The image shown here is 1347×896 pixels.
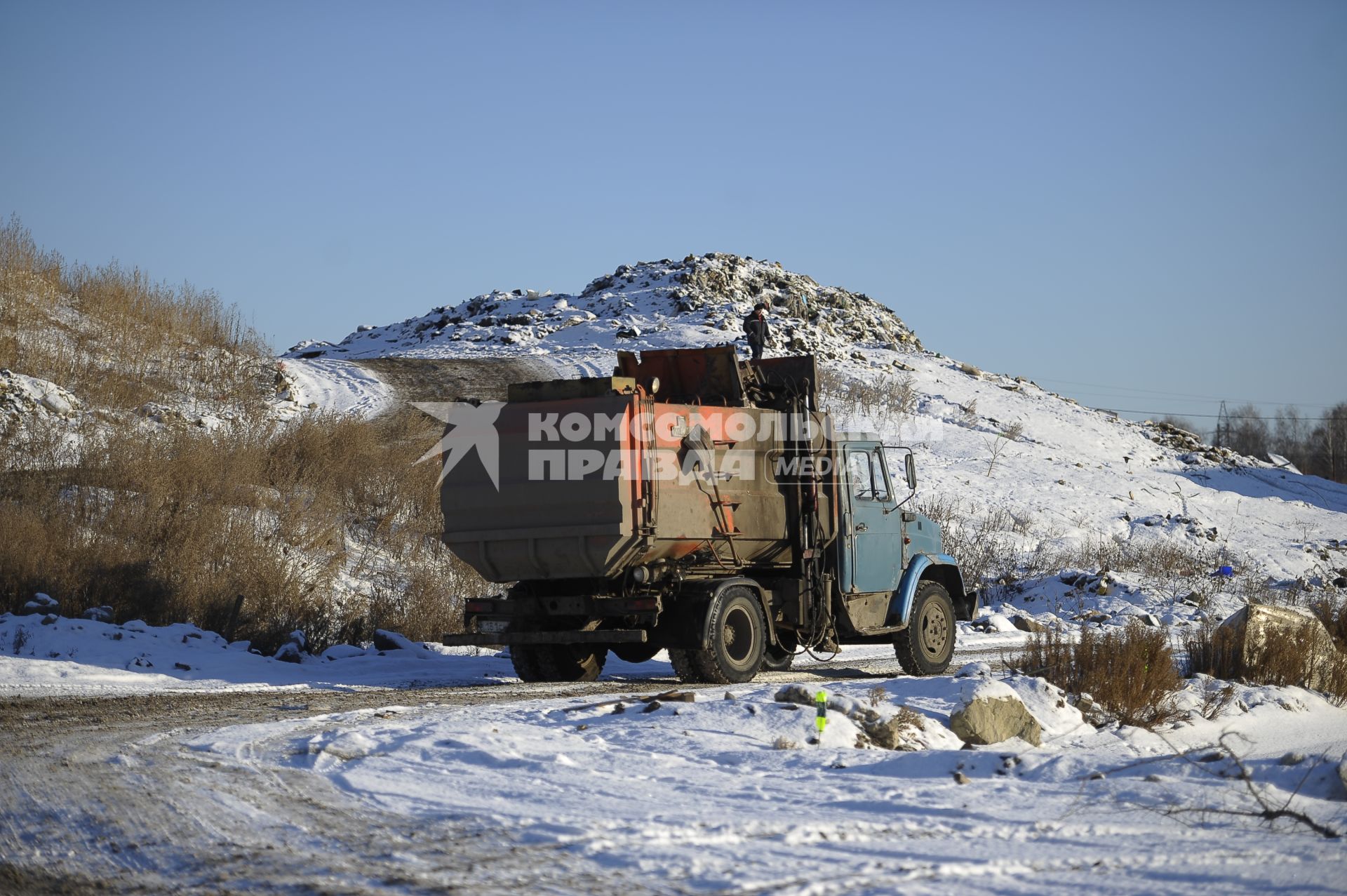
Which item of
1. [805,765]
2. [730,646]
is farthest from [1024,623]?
[805,765]

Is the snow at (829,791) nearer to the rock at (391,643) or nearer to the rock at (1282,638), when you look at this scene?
the rock at (1282,638)

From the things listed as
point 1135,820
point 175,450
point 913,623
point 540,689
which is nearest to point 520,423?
point 540,689

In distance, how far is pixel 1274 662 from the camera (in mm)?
12562

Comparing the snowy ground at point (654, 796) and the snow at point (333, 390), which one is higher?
the snow at point (333, 390)

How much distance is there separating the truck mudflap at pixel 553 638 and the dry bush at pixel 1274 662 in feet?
19.3

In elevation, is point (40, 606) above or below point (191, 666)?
above

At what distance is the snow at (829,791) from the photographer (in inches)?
223

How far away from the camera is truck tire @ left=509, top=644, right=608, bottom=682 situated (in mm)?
13945

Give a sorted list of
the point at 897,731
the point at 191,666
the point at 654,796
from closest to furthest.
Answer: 1. the point at 654,796
2. the point at 897,731
3. the point at 191,666

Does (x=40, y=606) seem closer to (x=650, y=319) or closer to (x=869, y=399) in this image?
(x=869, y=399)

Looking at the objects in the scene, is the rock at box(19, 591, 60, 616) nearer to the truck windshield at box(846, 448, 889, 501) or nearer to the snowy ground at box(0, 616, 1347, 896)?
the snowy ground at box(0, 616, 1347, 896)

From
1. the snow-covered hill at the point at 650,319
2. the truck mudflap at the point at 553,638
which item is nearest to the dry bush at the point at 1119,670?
the truck mudflap at the point at 553,638

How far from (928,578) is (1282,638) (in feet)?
14.6

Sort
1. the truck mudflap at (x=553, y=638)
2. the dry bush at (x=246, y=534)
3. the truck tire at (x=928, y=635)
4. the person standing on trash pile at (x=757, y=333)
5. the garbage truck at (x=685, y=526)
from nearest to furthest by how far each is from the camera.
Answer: the garbage truck at (x=685, y=526), the truck mudflap at (x=553, y=638), the truck tire at (x=928, y=635), the person standing on trash pile at (x=757, y=333), the dry bush at (x=246, y=534)
